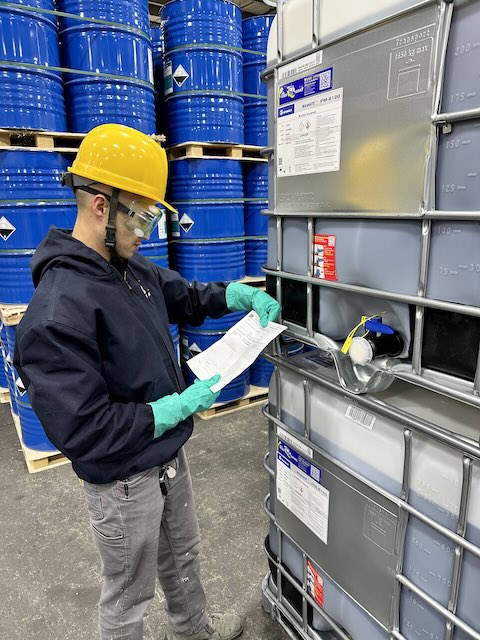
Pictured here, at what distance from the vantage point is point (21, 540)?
8.65 feet

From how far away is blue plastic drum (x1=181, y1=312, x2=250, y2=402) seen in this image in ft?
13.2

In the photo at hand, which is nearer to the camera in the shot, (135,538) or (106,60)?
(135,538)

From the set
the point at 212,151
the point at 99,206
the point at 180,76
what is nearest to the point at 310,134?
the point at 99,206

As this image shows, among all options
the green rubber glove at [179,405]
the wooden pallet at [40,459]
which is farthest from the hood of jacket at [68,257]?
the wooden pallet at [40,459]

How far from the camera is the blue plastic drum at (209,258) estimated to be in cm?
383

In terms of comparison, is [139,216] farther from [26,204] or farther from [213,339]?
[213,339]

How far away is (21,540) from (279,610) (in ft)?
5.37

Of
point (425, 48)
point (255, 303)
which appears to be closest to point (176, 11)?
point (255, 303)

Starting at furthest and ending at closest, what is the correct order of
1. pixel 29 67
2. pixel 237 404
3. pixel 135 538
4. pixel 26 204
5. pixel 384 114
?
pixel 237 404, pixel 26 204, pixel 29 67, pixel 135 538, pixel 384 114

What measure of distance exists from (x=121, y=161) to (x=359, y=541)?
1387mm

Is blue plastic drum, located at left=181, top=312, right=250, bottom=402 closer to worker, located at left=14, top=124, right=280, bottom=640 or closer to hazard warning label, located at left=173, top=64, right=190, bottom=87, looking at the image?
hazard warning label, located at left=173, top=64, right=190, bottom=87

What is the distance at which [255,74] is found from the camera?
3.93m

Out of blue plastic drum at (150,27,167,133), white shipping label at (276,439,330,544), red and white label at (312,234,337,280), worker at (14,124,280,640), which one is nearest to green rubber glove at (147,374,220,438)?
worker at (14,124,280,640)

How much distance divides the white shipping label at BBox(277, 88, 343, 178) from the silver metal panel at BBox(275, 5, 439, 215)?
2 centimetres
